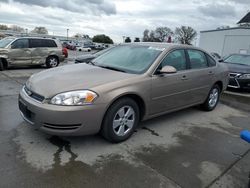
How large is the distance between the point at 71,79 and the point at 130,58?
1.24 m

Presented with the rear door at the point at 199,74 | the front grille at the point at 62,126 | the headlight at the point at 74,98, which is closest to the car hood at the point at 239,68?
the rear door at the point at 199,74

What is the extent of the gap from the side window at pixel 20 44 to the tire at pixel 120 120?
8442 mm

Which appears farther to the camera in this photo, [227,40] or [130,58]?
[227,40]

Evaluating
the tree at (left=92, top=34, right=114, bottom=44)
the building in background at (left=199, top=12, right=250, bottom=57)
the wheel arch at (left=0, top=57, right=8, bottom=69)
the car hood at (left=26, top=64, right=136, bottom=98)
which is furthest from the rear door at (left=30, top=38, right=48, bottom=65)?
the tree at (left=92, top=34, right=114, bottom=44)

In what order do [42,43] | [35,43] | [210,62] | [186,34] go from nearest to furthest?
[210,62]
[35,43]
[42,43]
[186,34]

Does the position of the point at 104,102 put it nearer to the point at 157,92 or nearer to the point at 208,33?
the point at 157,92

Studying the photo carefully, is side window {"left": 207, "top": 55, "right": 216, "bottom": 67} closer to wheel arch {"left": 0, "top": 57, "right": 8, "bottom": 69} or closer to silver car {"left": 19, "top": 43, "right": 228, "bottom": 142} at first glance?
silver car {"left": 19, "top": 43, "right": 228, "bottom": 142}

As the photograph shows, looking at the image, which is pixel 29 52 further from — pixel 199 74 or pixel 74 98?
pixel 74 98

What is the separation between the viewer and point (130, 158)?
3027mm

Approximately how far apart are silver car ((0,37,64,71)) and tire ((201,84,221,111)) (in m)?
8.28

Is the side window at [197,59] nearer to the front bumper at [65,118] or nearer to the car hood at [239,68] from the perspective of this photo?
the front bumper at [65,118]

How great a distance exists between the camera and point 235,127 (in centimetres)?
457

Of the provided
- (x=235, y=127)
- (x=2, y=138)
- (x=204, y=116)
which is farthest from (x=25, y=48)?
(x=235, y=127)

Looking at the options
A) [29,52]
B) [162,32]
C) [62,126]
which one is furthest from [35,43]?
[162,32]
